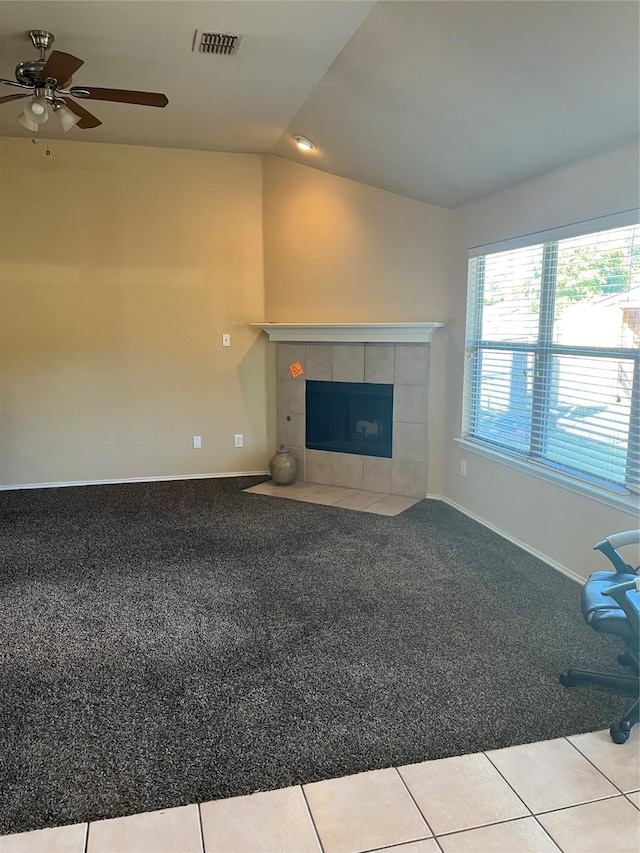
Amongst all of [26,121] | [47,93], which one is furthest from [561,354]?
[26,121]

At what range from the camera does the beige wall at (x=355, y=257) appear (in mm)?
4570

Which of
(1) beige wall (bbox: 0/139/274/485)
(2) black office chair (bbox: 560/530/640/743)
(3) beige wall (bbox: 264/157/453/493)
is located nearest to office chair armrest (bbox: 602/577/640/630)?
(2) black office chair (bbox: 560/530/640/743)

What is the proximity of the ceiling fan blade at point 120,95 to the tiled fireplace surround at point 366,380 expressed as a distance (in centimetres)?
244

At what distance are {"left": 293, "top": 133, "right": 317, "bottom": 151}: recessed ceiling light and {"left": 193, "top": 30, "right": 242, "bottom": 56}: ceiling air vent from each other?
1234 mm

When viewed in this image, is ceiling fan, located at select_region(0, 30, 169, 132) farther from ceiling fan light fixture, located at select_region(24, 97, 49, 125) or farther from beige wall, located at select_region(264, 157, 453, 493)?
beige wall, located at select_region(264, 157, 453, 493)

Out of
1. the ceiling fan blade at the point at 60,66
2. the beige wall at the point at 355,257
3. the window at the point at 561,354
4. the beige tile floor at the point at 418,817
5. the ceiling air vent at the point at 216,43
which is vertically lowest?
the beige tile floor at the point at 418,817

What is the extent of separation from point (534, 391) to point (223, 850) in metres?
2.94

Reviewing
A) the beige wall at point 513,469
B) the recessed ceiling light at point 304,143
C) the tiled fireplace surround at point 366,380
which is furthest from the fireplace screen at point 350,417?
the recessed ceiling light at point 304,143

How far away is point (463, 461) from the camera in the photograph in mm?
4430

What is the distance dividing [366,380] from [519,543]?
183cm

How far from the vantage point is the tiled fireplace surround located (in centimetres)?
471

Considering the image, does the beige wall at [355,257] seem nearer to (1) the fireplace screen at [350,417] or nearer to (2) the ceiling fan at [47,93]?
(1) the fireplace screen at [350,417]

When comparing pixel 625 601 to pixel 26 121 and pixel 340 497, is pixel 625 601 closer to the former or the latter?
pixel 340 497

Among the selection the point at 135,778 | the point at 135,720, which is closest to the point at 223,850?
the point at 135,778
